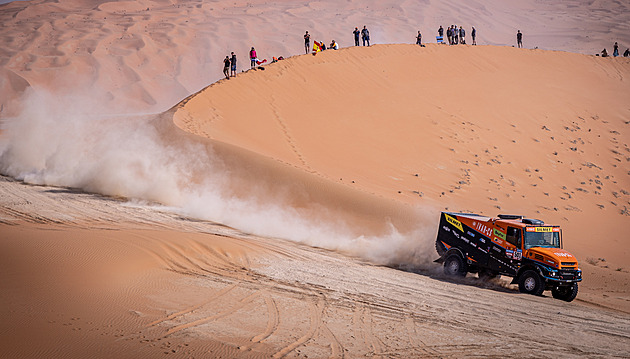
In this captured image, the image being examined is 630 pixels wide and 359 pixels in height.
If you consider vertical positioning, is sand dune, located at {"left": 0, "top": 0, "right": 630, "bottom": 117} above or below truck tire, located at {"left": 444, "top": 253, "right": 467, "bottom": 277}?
above

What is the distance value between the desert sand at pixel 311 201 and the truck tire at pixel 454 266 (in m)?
0.32

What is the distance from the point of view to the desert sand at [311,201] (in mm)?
8164

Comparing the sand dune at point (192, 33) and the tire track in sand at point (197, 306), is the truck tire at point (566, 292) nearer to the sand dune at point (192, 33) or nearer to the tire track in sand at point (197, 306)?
the tire track in sand at point (197, 306)

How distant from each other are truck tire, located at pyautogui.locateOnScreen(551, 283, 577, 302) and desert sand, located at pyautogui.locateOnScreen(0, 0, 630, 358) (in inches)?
20.9

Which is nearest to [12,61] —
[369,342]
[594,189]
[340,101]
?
[340,101]

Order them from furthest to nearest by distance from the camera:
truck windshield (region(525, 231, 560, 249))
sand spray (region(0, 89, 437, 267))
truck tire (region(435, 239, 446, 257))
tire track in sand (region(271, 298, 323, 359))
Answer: sand spray (region(0, 89, 437, 267)) → truck tire (region(435, 239, 446, 257)) → truck windshield (region(525, 231, 560, 249)) → tire track in sand (region(271, 298, 323, 359))

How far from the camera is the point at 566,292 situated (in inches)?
476

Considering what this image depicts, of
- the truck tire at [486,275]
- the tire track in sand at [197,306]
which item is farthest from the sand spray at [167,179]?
the tire track in sand at [197,306]

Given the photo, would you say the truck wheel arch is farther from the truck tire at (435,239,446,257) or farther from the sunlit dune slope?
the sunlit dune slope

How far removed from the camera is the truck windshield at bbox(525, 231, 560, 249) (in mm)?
12547

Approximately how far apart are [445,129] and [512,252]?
45.9 ft

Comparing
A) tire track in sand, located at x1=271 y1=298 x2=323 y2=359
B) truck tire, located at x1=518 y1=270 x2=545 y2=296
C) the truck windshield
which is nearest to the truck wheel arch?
truck tire, located at x1=518 y1=270 x2=545 y2=296

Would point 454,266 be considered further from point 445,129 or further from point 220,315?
point 445,129

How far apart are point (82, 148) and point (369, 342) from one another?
15.9 m
